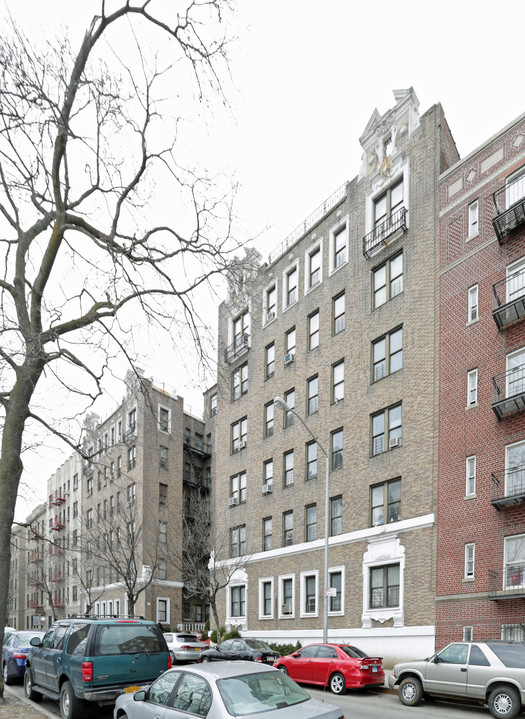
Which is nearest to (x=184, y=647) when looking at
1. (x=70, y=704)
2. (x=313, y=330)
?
(x=313, y=330)

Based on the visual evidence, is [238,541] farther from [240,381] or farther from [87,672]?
[87,672]

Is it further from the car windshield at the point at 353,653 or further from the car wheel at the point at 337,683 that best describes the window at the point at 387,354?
the car wheel at the point at 337,683

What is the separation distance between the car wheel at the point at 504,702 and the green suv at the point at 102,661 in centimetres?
703

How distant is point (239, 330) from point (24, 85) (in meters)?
32.2

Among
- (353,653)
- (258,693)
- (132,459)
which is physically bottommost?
(353,653)

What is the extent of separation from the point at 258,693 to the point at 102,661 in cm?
530

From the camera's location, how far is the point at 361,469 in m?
28.5

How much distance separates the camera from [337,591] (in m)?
28.6

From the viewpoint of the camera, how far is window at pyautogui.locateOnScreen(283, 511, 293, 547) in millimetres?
33344

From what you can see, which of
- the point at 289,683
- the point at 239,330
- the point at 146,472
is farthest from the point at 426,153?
the point at 146,472

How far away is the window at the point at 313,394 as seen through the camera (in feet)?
108

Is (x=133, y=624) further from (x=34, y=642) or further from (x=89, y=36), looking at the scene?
(x=89, y=36)

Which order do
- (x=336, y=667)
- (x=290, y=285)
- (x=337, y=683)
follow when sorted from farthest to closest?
1. (x=290, y=285)
2. (x=336, y=667)
3. (x=337, y=683)

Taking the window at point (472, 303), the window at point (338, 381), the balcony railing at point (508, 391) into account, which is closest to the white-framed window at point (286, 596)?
the window at point (338, 381)
